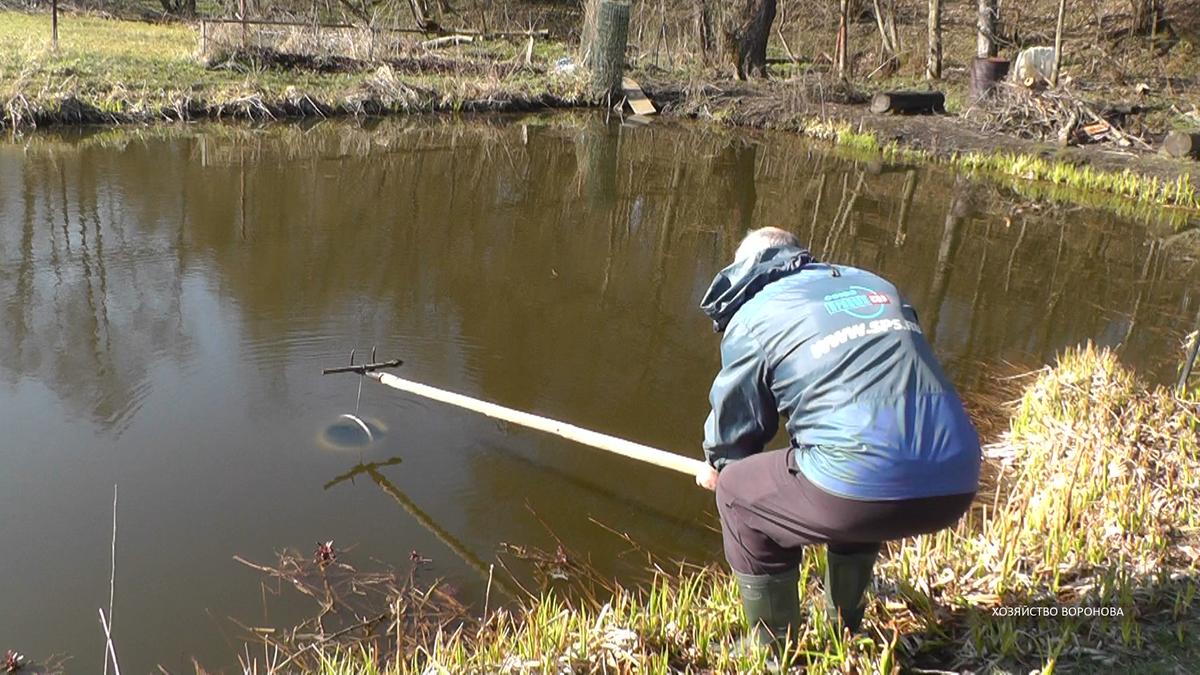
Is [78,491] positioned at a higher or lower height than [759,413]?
lower

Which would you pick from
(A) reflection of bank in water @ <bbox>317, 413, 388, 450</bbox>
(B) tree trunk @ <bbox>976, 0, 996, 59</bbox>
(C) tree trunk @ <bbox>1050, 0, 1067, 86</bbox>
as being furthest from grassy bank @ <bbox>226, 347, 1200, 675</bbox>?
(B) tree trunk @ <bbox>976, 0, 996, 59</bbox>

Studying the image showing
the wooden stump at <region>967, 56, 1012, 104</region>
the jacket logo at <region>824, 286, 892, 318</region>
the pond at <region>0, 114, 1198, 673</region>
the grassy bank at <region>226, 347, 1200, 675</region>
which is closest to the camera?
the jacket logo at <region>824, 286, 892, 318</region>

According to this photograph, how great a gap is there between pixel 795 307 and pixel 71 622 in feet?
10.2

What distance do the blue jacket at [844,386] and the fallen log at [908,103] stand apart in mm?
16125

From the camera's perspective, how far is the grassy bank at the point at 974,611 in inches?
126

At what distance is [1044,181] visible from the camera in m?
13.9

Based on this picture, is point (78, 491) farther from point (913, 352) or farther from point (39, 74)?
point (39, 74)

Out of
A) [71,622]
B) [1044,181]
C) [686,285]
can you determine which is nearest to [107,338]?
[71,622]

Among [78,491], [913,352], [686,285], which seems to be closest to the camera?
[913,352]

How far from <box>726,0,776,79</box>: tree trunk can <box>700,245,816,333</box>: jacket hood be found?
19.8 metres

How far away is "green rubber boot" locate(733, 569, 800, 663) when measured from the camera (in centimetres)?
299

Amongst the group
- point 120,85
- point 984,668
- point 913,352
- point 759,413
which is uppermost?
point 120,85

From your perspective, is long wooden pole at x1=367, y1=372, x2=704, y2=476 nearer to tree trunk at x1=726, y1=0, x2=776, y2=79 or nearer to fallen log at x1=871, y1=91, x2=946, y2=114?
fallen log at x1=871, y1=91, x2=946, y2=114

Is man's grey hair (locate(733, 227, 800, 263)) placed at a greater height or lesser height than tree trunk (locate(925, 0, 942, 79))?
lesser
